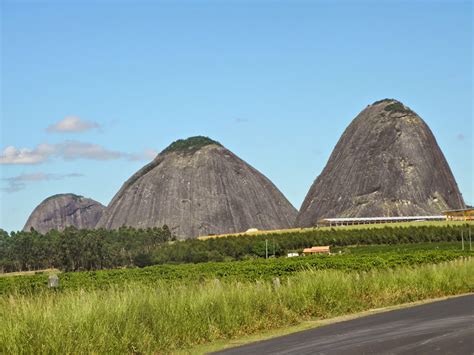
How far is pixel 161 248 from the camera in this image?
A: 13875 centimetres

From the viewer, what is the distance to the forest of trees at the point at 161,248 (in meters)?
117

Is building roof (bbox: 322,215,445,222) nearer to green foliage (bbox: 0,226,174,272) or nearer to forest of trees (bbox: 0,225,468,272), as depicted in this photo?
green foliage (bbox: 0,226,174,272)

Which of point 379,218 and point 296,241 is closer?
point 296,241

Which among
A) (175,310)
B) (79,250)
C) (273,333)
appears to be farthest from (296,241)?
(175,310)

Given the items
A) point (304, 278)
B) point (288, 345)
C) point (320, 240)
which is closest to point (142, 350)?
point (288, 345)

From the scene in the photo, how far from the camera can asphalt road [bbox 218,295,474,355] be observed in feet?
46.0

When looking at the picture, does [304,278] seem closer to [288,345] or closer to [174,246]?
[288,345]

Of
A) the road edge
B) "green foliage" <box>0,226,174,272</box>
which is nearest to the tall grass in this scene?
the road edge

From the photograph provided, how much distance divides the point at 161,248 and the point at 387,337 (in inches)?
4913

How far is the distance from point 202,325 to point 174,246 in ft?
386

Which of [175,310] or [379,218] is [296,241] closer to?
[379,218]

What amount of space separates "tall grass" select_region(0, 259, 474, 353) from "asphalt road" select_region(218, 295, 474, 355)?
2077 mm

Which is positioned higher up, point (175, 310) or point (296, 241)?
point (296, 241)

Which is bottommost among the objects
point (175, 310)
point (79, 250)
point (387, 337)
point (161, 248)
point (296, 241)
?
point (387, 337)
